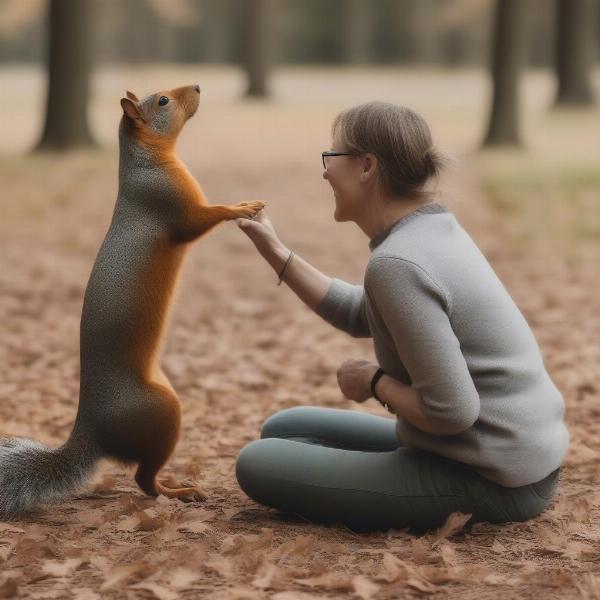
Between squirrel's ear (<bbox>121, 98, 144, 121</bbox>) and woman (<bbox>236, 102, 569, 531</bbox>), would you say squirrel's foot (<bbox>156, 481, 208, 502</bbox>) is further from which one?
squirrel's ear (<bbox>121, 98, 144, 121</bbox>)

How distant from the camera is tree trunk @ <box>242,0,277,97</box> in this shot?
2883 cm

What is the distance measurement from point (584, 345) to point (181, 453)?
2995 mm

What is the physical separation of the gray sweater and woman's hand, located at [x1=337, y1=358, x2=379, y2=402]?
0.07 m

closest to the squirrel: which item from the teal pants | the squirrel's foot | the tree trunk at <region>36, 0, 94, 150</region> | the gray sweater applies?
the squirrel's foot

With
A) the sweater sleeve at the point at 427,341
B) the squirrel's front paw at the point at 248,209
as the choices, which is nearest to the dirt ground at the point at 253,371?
the sweater sleeve at the point at 427,341

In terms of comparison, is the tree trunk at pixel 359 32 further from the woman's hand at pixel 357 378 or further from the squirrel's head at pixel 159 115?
the woman's hand at pixel 357 378

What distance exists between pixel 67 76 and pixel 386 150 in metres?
12.1

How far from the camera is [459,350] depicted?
3.16 m

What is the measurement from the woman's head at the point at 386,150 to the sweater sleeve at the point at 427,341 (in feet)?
1.05

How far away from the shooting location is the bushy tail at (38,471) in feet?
11.6

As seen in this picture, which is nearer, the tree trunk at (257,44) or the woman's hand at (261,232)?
the woman's hand at (261,232)

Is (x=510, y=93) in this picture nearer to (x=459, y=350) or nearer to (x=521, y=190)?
(x=521, y=190)

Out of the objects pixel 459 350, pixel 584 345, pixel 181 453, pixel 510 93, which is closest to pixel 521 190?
pixel 510 93

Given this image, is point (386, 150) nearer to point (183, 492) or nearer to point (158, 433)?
point (158, 433)
